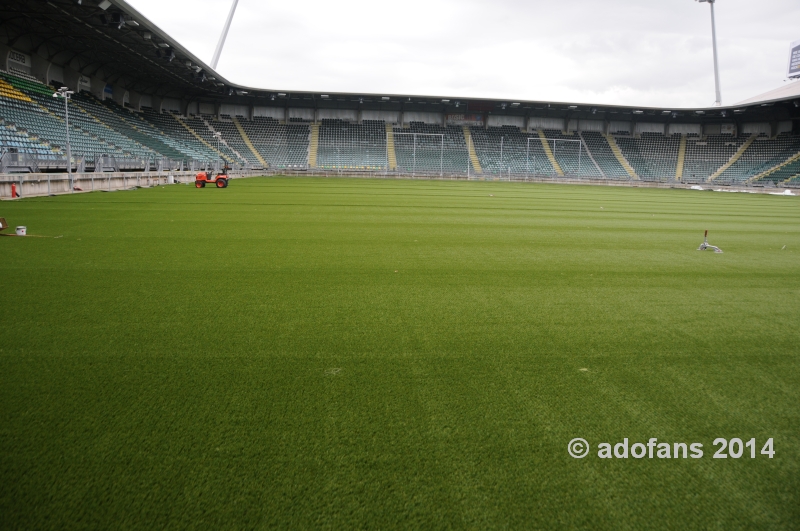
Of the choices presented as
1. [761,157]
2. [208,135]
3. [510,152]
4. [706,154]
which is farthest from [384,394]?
[706,154]

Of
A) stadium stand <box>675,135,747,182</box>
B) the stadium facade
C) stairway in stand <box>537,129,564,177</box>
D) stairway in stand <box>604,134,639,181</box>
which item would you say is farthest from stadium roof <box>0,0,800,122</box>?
stairway in stand <box>604,134,639,181</box>

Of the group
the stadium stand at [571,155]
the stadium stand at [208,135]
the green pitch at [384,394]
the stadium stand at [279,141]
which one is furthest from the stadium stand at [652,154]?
the green pitch at [384,394]

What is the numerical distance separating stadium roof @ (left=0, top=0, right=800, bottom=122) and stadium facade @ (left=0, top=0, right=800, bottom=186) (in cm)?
21

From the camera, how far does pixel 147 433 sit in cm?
263

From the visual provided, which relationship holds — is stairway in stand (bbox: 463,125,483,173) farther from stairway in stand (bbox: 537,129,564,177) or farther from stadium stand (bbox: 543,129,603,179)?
stadium stand (bbox: 543,129,603,179)

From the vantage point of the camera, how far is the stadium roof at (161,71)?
28.6 m

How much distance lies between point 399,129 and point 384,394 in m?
64.2

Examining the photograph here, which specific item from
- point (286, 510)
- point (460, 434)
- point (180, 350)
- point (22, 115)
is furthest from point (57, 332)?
point (22, 115)

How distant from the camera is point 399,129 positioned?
64.5m

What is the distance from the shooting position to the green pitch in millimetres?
2158

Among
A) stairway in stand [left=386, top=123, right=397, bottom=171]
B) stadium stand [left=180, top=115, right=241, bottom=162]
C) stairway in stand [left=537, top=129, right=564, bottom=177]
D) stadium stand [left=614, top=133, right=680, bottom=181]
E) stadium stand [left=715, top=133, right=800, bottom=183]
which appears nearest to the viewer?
stadium stand [left=180, top=115, right=241, bottom=162]

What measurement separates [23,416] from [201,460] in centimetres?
122

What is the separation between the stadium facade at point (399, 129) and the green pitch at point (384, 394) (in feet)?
113

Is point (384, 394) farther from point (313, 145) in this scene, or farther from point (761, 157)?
point (761, 157)
